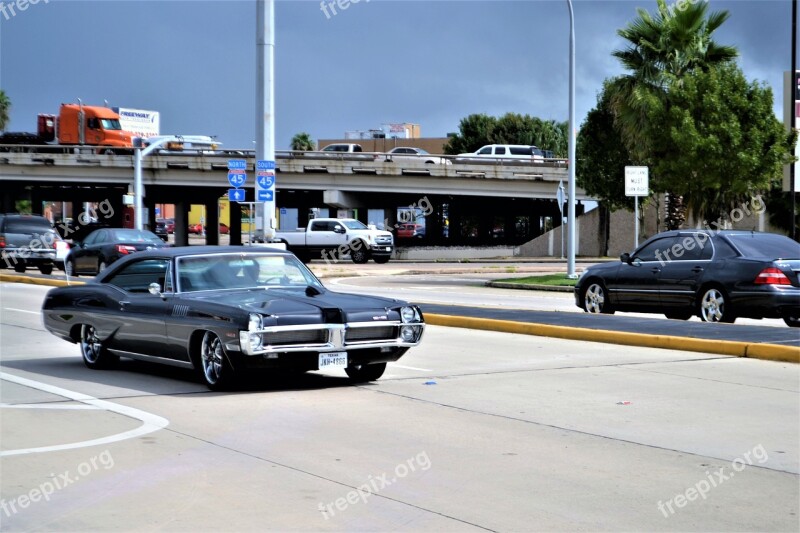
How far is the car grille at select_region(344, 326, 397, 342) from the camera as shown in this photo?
1057 centimetres

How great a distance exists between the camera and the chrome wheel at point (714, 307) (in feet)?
58.6

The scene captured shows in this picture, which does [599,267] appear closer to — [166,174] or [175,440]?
[175,440]

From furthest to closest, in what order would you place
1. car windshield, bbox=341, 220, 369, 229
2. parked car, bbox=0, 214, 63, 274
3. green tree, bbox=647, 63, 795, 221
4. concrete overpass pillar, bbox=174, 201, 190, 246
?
concrete overpass pillar, bbox=174, 201, 190, 246 → car windshield, bbox=341, 220, 369, 229 → parked car, bbox=0, 214, 63, 274 → green tree, bbox=647, 63, 795, 221

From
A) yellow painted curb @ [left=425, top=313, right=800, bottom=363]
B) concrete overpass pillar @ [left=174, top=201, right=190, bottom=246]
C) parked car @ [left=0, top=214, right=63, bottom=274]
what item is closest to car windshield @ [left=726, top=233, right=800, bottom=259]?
yellow painted curb @ [left=425, top=313, right=800, bottom=363]

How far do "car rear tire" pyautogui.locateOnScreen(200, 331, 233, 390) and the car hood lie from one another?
0.38m

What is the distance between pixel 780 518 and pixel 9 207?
79.8 m

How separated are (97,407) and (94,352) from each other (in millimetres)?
2729

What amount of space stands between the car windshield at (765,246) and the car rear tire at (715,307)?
0.78 m

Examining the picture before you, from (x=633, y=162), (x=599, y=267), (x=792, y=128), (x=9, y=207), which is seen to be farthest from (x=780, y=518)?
(x=9, y=207)

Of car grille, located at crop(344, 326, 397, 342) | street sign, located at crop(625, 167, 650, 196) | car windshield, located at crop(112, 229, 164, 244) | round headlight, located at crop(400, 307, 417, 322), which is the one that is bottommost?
car grille, located at crop(344, 326, 397, 342)

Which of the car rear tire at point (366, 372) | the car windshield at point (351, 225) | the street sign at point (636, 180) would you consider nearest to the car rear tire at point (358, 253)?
the car windshield at point (351, 225)

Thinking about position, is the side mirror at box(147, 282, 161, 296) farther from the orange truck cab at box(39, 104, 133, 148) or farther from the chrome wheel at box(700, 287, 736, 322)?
the orange truck cab at box(39, 104, 133, 148)

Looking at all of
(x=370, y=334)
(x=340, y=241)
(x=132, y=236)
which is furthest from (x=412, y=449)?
(x=340, y=241)

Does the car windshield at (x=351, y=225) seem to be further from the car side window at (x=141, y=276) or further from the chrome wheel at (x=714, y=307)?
the car side window at (x=141, y=276)
